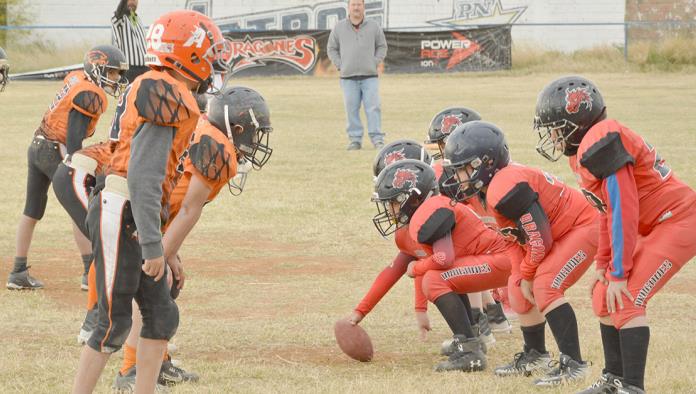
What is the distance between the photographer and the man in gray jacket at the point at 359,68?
16.8 metres

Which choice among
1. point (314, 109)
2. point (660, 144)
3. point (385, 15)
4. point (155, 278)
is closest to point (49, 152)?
point (155, 278)

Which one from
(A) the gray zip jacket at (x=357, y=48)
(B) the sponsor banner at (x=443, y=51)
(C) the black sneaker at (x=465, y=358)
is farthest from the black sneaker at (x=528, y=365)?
(B) the sponsor banner at (x=443, y=51)

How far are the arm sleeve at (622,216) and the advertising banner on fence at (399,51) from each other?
2905 centimetres

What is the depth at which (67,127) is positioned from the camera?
778cm

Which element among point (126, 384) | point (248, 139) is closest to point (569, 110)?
Result: point (248, 139)

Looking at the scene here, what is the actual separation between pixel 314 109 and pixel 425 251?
1803 centimetres

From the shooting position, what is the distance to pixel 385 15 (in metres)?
42.8

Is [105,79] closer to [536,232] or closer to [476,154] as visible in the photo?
[476,154]

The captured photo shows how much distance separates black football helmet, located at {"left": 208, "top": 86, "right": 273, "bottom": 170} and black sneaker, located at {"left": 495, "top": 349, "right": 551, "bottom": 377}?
70.4 inches

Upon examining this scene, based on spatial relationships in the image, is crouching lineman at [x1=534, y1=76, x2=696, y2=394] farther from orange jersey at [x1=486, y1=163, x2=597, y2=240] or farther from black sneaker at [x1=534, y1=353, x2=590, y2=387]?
orange jersey at [x1=486, y1=163, x2=597, y2=240]

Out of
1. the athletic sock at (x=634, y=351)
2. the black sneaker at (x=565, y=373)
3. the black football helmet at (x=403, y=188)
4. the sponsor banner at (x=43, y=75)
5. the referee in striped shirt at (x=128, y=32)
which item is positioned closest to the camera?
the athletic sock at (x=634, y=351)

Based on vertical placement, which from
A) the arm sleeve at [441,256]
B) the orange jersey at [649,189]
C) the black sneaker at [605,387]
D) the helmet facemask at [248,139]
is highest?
the helmet facemask at [248,139]

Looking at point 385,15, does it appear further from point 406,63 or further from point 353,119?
point 353,119

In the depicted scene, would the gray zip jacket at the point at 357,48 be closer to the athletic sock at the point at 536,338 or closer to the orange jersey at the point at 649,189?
the athletic sock at the point at 536,338
